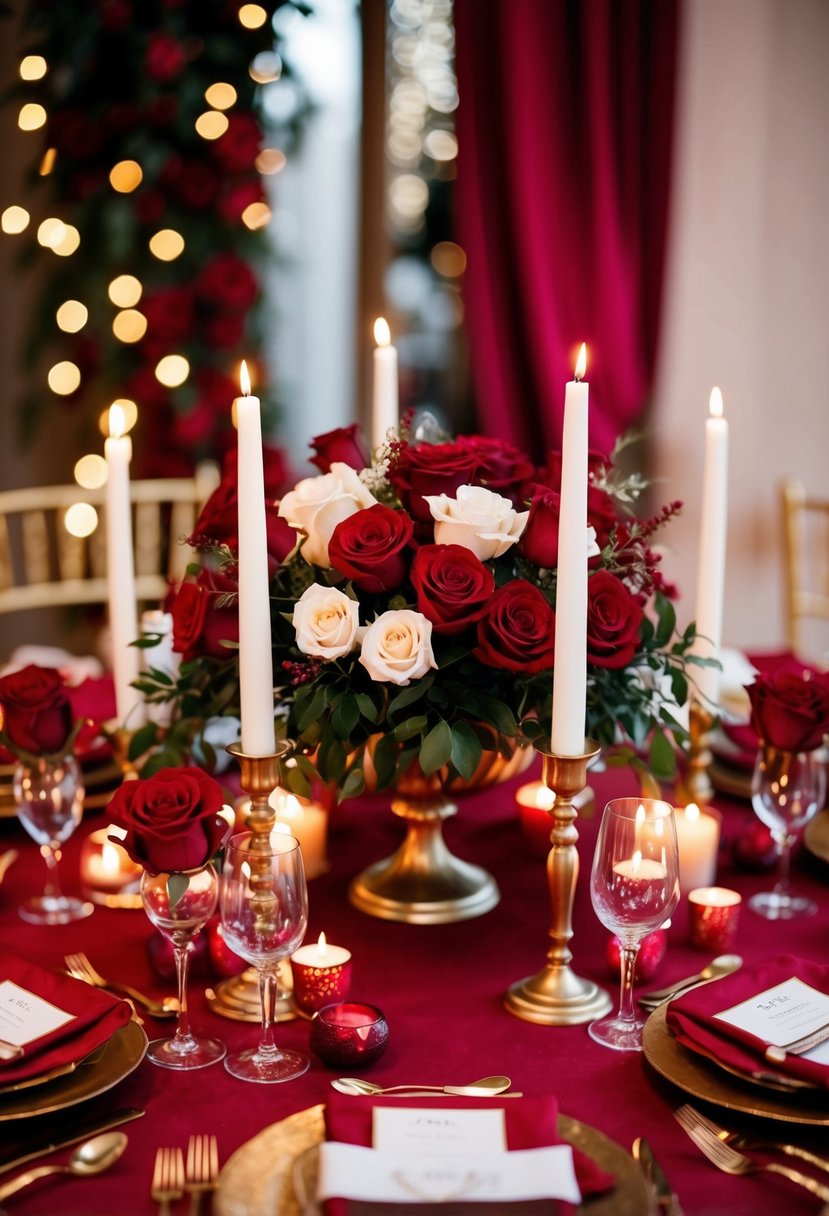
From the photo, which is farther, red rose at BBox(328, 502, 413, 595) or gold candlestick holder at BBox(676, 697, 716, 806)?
gold candlestick holder at BBox(676, 697, 716, 806)

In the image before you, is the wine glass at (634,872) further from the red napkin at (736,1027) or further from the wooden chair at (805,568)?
the wooden chair at (805,568)

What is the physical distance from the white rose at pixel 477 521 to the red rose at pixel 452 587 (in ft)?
0.10

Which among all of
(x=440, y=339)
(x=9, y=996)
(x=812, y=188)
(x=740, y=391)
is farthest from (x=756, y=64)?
(x=9, y=996)

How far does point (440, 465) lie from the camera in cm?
124

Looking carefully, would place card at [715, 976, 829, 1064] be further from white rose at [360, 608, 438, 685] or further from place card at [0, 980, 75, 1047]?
place card at [0, 980, 75, 1047]

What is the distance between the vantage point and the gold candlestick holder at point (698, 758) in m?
1.47

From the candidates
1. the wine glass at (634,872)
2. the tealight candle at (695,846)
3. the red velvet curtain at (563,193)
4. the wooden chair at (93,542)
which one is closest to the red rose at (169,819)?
the wine glass at (634,872)

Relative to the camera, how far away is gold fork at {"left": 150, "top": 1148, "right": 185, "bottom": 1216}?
86 centimetres

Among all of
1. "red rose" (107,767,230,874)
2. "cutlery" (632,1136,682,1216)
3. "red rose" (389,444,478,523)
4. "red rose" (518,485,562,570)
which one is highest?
"red rose" (389,444,478,523)

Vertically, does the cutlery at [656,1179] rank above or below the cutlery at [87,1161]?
below

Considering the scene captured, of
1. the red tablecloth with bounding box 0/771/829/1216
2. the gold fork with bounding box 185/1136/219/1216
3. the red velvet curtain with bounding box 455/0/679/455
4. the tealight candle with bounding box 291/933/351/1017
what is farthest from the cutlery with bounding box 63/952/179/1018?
the red velvet curtain with bounding box 455/0/679/455

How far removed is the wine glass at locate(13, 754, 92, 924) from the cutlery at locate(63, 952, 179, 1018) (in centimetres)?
12

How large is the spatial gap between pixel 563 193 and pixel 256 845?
94.9 inches

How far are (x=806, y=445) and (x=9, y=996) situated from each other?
2545 mm
